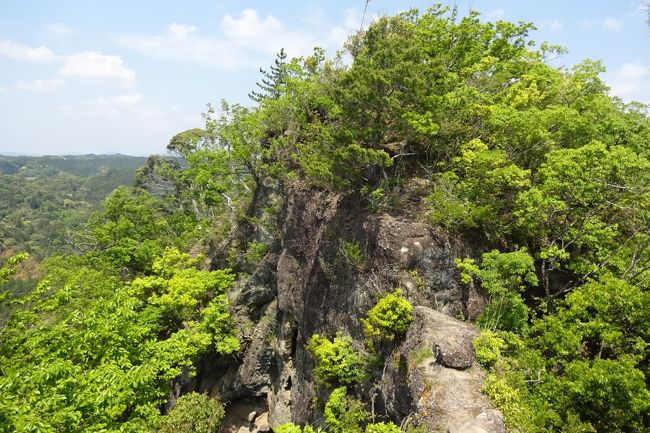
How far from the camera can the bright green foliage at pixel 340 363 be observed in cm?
1246

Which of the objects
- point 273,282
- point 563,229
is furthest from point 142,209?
point 563,229

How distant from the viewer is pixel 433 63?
46.1 ft

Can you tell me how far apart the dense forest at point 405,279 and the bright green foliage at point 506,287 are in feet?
0.21

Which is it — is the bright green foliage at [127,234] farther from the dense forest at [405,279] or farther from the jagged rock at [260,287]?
the jagged rock at [260,287]

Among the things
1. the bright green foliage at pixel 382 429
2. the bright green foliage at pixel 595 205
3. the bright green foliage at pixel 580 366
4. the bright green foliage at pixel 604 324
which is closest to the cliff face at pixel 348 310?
the bright green foliage at pixel 382 429

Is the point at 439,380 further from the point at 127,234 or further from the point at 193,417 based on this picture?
the point at 127,234

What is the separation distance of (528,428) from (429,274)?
550cm

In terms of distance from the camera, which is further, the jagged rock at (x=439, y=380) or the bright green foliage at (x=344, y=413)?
the bright green foliage at (x=344, y=413)

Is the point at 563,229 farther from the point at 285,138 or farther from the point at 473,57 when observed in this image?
the point at 285,138

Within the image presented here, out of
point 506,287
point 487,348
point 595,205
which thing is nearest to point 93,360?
point 487,348

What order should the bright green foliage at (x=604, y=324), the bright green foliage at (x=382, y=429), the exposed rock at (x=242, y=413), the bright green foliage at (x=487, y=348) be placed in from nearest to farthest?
the bright green foliage at (x=382, y=429)
the bright green foliage at (x=604, y=324)
the bright green foliage at (x=487, y=348)
the exposed rock at (x=242, y=413)

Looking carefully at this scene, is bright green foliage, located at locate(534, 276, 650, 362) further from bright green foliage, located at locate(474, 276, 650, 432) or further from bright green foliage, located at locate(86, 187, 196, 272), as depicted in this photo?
bright green foliage, located at locate(86, 187, 196, 272)

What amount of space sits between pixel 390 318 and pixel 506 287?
402 cm

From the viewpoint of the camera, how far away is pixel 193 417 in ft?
54.5
